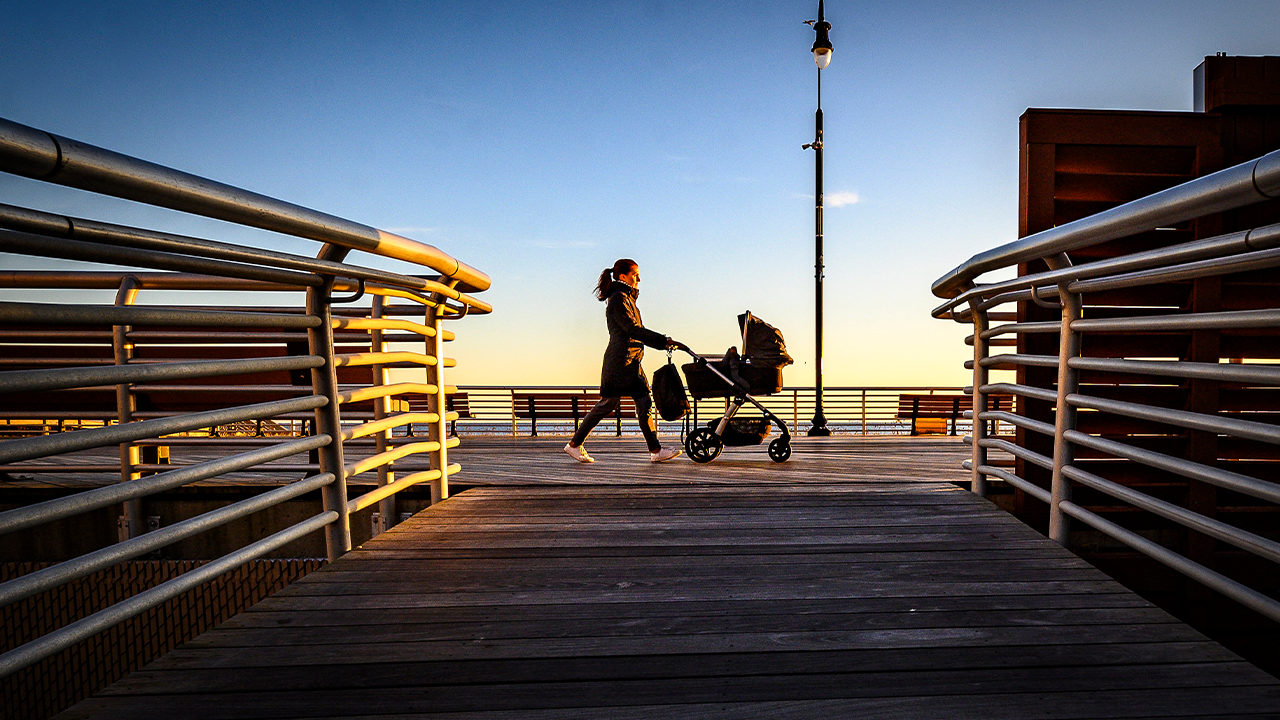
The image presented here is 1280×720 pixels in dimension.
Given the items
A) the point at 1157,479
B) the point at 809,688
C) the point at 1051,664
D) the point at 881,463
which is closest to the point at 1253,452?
the point at 1157,479

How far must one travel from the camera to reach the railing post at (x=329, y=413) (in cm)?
250

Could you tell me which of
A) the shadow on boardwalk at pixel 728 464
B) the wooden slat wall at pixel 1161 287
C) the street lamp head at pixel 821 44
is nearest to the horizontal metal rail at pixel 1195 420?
the wooden slat wall at pixel 1161 287

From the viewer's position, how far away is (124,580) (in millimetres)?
4520

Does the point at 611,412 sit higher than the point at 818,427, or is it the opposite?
the point at 611,412

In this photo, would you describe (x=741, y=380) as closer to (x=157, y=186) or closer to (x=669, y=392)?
(x=669, y=392)

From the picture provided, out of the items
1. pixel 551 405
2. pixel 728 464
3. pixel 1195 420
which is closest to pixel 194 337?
pixel 728 464

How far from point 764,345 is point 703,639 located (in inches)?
152

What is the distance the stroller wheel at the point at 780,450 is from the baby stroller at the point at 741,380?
6.6 inches

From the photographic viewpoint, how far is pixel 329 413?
256 centimetres

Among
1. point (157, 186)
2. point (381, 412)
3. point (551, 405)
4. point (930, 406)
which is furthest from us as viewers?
point (930, 406)

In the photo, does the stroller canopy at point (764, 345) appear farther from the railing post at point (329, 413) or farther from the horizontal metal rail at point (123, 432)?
the horizontal metal rail at point (123, 432)

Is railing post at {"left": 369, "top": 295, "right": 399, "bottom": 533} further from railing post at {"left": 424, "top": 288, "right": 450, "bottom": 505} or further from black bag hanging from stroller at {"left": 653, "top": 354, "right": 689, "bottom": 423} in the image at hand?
black bag hanging from stroller at {"left": 653, "top": 354, "right": 689, "bottom": 423}

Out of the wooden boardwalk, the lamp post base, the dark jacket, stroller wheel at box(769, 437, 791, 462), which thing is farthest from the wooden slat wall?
the lamp post base

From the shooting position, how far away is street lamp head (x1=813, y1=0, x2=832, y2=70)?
1021 centimetres
